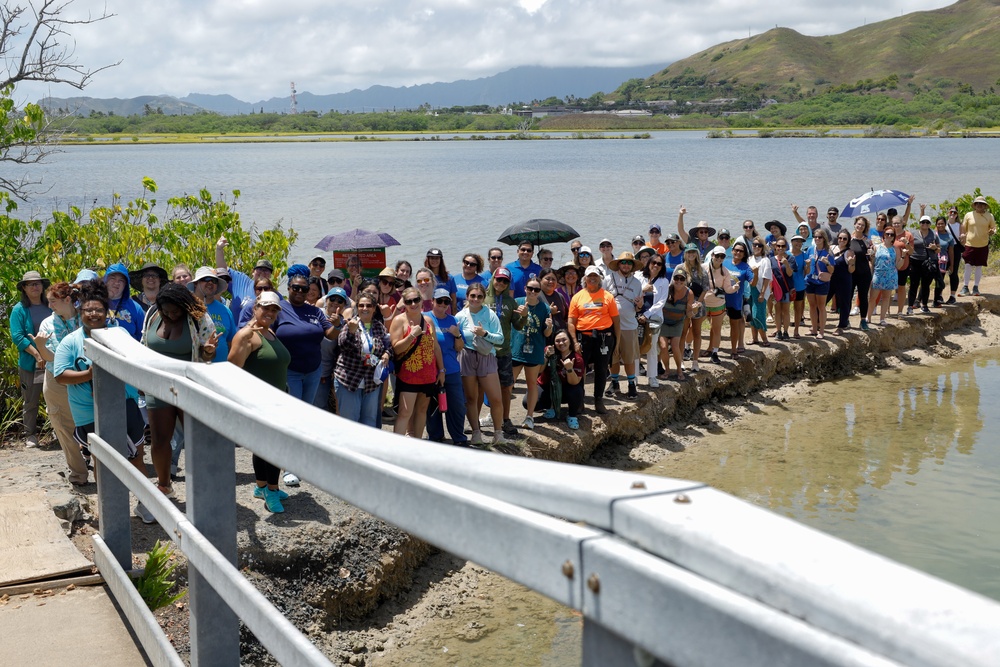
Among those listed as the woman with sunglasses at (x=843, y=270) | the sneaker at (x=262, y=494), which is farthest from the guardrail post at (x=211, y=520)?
the woman with sunglasses at (x=843, y=270)

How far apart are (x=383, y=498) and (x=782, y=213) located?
44087 millimetres

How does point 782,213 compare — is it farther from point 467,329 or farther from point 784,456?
point 467,329

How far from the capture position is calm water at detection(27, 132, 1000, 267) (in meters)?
40.6

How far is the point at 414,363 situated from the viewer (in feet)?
30.6

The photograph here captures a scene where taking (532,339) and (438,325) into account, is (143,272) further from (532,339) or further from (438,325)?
(532,339)

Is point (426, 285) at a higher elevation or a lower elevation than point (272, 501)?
higher

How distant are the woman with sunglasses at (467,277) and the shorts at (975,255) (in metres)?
12.5

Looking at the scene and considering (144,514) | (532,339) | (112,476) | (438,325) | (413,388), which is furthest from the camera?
(532,339)

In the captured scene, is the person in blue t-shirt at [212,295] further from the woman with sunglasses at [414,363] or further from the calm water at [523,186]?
the calm water at [523,186]


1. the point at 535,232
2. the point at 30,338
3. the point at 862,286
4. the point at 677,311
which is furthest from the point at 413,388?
the point at 862,286

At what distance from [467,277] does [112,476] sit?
794 centimetres

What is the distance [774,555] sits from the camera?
952mm

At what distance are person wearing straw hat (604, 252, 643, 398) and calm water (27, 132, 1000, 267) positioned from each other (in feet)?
39.7

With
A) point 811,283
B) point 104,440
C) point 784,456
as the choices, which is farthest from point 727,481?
point 104,440
